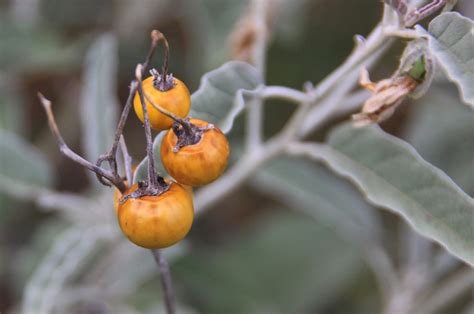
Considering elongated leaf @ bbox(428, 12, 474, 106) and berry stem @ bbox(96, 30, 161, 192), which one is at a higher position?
elongated leaf @ bbox(428, 12, 474, 106)

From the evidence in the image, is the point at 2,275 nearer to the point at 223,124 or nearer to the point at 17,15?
the point at 17,15

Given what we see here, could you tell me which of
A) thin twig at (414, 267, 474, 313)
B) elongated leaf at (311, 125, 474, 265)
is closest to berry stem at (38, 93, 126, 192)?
elongated leaf at (311, 125, 474, 265)

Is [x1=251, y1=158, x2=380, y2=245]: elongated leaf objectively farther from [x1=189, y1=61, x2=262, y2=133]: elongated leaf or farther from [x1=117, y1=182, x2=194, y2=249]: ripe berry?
[x1=117, y1=182, x2=194, y2=249]: ripe berry

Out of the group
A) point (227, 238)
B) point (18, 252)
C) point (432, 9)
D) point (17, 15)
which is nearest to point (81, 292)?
Answer: point (18, 252)

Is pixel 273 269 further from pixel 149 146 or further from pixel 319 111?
pixel 149 146

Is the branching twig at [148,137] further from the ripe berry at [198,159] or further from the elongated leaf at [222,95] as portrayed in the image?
the elongated leaf at [222,95]
